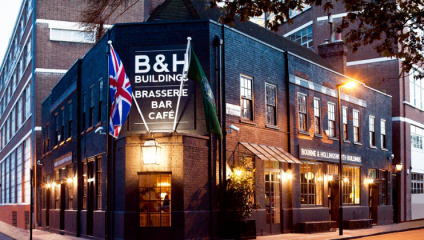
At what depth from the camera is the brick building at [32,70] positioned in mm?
39969

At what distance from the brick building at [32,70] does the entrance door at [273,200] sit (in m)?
14.2

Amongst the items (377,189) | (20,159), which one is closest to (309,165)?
(377,189)

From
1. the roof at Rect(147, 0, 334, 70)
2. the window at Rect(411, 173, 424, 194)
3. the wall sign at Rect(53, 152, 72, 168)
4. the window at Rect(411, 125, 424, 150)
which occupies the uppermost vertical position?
the roof at Rect(147, 0, 334, 70)

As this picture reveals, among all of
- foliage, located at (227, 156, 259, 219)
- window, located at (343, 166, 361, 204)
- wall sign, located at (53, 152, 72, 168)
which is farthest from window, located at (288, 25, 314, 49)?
foliage, located at (227, 156, 259, 219)

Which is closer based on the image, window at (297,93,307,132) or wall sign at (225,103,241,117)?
wall sign at (225,103,241,117)

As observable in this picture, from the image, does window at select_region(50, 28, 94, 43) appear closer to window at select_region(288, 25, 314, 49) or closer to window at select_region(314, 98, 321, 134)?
window at select_region(288, 25, 314, 49)

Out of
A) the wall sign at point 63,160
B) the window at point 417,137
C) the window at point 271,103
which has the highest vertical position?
the window at point 271,103

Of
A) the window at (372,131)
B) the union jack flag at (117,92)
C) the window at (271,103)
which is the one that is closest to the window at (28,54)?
the window at (271,103)

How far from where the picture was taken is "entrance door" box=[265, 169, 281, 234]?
25.2m

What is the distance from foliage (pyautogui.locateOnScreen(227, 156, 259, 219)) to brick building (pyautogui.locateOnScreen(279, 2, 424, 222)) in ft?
57.8

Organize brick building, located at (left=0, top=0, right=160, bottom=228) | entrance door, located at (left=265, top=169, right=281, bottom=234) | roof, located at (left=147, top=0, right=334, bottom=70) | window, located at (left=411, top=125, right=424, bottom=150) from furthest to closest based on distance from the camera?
window, located at (left=411, top=125, right=424, bottom=150) < brick building, located at (left=0, top=0, right=160, bottom=228) < entrance door, located at (left=265, top=169, right=281, bottom=234) < roof, located at (left=147, top=0, right=334, bottom=70)

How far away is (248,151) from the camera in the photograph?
2427cm

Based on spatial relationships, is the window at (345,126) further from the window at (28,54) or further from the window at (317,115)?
the window at (28,54)

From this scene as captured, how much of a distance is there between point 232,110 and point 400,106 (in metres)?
21.7
